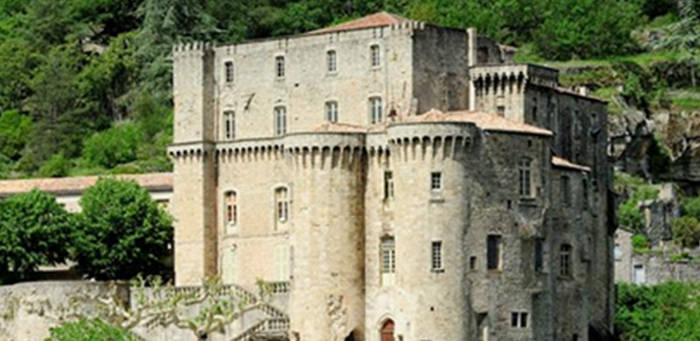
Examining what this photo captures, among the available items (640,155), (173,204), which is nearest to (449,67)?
(173,204)

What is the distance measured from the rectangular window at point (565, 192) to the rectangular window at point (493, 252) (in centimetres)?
601

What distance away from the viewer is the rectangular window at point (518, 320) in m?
75.3

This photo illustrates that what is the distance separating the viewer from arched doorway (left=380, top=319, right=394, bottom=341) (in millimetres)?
76125

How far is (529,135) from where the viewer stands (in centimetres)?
7638

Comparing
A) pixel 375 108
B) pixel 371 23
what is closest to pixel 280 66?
pixel 371 23

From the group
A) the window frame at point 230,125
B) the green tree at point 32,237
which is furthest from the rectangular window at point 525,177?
the green tree at point 32,237

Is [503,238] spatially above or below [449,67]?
below

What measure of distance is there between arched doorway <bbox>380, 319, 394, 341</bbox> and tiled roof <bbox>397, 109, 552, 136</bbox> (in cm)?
765

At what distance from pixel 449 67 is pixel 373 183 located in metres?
7.54

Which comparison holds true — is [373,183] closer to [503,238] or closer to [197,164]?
[503,238]

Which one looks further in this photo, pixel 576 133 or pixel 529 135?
pixel 576 133

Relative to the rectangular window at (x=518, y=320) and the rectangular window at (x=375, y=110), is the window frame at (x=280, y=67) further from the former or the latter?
the rectangular window at (x=518, y=320)

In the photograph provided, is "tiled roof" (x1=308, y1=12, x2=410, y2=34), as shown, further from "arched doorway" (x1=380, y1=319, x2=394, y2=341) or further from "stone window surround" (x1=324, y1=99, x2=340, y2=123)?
"arched doorway" (x1=380, y1=319, x2=394, y2=341)

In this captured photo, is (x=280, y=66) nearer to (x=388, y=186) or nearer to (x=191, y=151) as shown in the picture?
(x=191, y=151)
